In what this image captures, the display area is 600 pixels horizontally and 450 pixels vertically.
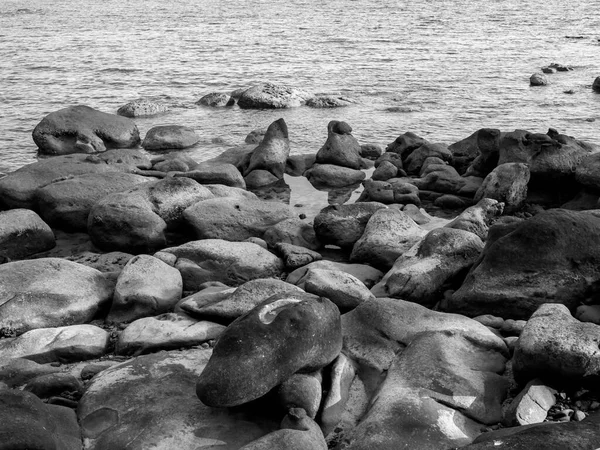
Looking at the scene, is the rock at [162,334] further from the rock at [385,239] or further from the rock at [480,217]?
the rock at [480,217]

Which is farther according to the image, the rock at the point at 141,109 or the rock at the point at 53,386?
the rock at the point at 141,109

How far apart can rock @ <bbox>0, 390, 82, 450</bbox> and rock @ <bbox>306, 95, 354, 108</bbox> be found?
18127 millimetres

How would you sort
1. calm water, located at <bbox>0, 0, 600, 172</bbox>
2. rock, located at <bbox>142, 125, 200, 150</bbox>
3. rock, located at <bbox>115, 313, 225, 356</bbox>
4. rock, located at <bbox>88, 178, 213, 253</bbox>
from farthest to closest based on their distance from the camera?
calm water, located at <bbox>0, 0, 600, 172</bbox>
rock, located at <bbox>142, 125, 200, 150</bbox>
rock, located at <bbox>88, 178, 213, 253</bbox>
rock, located at <bbox>115, 313, 225, 356</bbox>

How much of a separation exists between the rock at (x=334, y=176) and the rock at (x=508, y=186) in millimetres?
3004

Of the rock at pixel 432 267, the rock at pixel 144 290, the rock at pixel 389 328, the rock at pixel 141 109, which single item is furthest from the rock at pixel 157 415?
the rock at pixel 141 109

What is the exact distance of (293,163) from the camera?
17.8m

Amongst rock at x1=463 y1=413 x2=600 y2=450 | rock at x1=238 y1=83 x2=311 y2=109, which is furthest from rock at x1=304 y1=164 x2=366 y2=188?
rock at x1=463 y1=413 x2=600 y2=450

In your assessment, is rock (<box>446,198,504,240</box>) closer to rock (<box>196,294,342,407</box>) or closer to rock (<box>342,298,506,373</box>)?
rock (<box>342,298,506,373</box>)

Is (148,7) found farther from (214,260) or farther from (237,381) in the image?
(237,381)

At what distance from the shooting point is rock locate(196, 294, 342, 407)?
24.1 feet

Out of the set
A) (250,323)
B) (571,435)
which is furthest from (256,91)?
(571,435)

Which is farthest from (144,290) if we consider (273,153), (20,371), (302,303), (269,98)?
(269,98)

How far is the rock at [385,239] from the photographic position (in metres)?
12.1

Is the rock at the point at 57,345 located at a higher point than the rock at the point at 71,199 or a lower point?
higher
